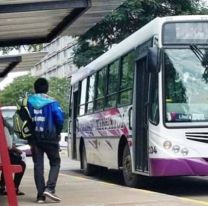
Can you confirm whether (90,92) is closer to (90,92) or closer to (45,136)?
(90,92)

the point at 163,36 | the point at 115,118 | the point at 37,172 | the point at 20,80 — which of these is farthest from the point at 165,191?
the point at 20,80

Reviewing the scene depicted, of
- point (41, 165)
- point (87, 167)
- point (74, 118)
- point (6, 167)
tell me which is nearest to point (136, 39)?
point (41, 165)

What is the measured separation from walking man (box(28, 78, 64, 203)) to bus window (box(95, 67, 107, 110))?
6.04 meters

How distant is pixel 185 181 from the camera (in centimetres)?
1470

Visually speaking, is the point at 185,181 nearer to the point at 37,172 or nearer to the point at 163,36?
the point at 163,36

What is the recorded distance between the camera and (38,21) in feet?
34.0

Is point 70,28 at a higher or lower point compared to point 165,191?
higher

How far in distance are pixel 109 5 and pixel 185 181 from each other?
672 centimetres

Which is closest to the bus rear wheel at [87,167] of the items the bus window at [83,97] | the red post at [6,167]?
the bus window at [83,97]

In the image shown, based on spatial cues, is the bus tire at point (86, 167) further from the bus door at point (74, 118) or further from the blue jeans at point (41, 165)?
the blue jeans at point (41, 165)

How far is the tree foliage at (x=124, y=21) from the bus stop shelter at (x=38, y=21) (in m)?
14.1

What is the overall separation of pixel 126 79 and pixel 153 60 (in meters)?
2.06

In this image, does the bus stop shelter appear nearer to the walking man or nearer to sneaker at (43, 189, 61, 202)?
the walking man

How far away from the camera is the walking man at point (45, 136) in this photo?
8.88 m
